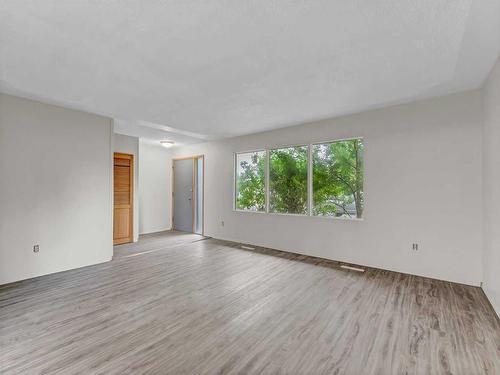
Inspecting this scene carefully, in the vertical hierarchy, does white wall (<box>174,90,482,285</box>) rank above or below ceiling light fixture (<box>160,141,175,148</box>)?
below

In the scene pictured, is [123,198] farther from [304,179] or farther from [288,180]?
[304,179]

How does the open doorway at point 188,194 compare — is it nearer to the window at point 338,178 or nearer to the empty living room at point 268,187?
the empty living room at point 268,187

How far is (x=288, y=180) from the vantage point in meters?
5.03

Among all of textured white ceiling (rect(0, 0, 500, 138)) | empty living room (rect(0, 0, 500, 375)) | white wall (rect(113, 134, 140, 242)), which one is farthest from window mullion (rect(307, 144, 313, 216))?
white wall (rect(113, 134, 140, 242))

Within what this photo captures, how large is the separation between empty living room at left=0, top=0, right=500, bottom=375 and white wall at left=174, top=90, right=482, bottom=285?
0.02m

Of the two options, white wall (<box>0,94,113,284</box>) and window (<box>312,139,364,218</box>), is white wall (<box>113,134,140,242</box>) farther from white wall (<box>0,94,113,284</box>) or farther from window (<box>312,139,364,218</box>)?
window (<box>312,139,364,218</box>)

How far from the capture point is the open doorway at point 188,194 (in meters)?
6.74

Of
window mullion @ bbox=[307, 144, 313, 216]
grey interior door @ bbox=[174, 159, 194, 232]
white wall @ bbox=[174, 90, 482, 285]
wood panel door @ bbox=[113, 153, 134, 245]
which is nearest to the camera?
white wall @ bbox=[174, 90, 482, 285]

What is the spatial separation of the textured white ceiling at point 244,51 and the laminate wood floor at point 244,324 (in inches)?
99.6

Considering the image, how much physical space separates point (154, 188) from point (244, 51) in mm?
5669

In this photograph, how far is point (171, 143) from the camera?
22.1 ft

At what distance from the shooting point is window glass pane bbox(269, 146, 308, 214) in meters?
4.79

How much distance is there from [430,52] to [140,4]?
2488 millimetres

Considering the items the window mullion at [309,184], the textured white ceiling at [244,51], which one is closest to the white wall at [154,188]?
the textured white ceiling at [244,51]
